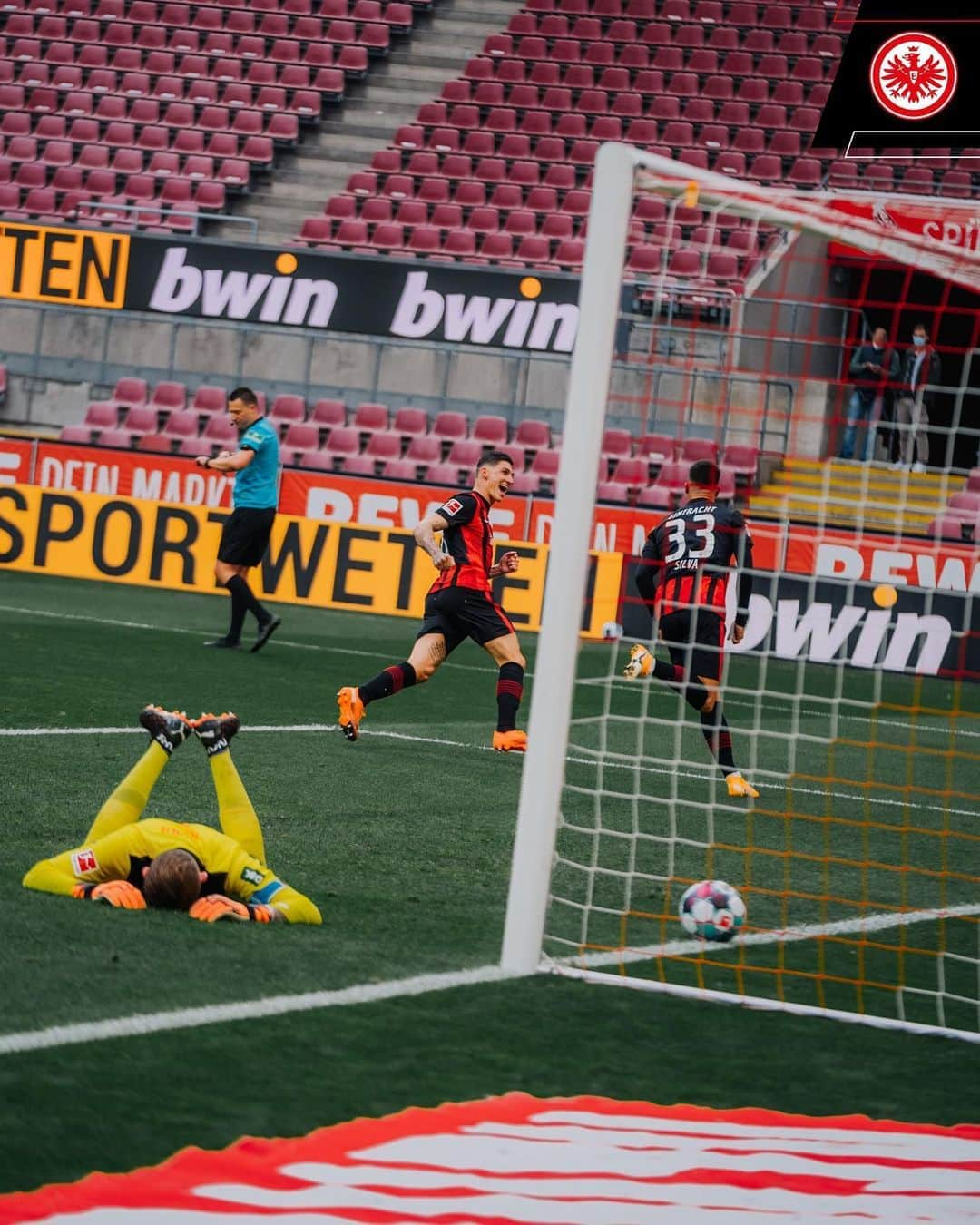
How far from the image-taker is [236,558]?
13609mm

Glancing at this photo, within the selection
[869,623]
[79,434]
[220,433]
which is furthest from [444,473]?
[869,623]

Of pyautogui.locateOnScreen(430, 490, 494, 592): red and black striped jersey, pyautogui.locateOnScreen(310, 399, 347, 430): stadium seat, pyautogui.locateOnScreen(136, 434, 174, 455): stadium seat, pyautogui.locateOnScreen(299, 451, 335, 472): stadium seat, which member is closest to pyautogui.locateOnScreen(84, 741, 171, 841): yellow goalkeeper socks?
pyautogui.locateOnScreen(430, 490, 494, 592): red and black striped jersey

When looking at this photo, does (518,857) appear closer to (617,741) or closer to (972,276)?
(972,276)

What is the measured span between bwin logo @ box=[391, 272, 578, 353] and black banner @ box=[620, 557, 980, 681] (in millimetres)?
3380

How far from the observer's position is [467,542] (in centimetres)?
985

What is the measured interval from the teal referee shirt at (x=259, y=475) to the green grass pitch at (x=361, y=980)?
4.12m

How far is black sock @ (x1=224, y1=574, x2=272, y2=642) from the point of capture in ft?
44.2

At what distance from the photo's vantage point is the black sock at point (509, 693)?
31.5 feet

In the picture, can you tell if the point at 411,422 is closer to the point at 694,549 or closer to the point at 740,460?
the point at 740,460

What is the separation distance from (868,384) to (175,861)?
390cm

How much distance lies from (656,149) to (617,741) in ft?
50.6

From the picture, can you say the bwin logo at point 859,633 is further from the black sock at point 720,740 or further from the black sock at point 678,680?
the black sock at point 720,740

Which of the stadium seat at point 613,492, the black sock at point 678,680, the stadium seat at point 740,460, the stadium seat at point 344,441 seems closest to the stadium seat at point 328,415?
the stadium seat at point 344,441

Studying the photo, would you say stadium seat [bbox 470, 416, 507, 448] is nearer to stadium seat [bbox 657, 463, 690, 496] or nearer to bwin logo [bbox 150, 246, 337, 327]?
stadium seat [bbox 657, 463, 690, 496]
